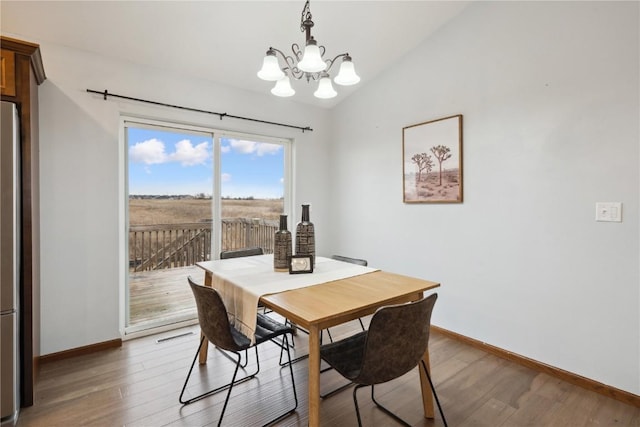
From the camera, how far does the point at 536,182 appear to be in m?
2.39

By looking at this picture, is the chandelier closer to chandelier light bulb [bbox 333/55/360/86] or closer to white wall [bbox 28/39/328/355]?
chandelier light bulb [bbox 333/55/360/86]

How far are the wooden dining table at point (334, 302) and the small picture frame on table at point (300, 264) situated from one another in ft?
0.78

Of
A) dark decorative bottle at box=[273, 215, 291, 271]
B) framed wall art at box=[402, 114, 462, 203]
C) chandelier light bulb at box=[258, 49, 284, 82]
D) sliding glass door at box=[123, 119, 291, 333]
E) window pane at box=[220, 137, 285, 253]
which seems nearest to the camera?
chandelier light bulb at box=[258, 49, 284, 82]

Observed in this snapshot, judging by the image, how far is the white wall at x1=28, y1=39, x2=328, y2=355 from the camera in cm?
242

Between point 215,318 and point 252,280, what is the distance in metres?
0.31

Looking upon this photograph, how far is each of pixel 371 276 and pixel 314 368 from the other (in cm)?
80

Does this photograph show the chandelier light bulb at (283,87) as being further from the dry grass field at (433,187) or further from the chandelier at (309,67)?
the dry grass field at (433,187)

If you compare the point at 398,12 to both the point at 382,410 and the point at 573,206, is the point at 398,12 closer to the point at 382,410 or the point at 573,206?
the point at 573,206

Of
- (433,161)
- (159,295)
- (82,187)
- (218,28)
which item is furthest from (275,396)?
(218,28)

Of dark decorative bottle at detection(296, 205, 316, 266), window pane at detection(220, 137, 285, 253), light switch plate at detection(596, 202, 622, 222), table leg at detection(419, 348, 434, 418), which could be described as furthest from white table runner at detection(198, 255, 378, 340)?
light switch plate at detection(596, 202, 622, 222)

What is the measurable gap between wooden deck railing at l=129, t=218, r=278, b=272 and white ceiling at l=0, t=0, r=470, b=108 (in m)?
1.32

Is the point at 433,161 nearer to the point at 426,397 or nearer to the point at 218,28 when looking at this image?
the point at 426,397

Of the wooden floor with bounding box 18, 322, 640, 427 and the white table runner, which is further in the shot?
the wooden floor with bounding box 18, 322, 640, 427

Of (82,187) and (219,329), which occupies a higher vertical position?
(82,187)
